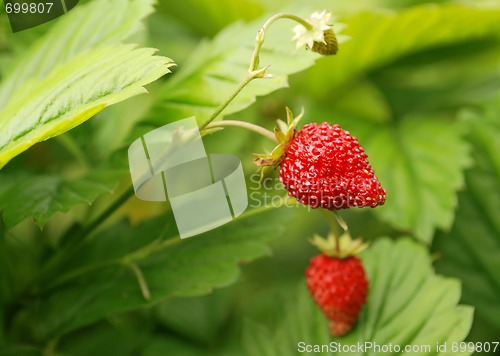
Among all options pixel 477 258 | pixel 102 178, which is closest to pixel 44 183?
pixel 102 178

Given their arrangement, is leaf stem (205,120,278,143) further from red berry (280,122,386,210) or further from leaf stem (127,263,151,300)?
A: leaf stem (127,263,151,300)

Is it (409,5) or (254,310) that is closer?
(254,310)

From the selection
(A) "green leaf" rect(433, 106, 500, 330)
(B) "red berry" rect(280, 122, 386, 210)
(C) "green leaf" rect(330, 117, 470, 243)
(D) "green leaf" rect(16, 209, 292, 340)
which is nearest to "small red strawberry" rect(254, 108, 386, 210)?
(B) "red berry" rect(280, 122, 386, 210)

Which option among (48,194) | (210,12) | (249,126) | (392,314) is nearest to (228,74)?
(249,126)

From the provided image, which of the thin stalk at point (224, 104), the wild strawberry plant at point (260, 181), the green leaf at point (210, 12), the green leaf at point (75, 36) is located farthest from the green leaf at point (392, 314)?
the green leaf at point (210, 12)

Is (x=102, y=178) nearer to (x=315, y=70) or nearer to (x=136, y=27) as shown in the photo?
(x=136, y=27)

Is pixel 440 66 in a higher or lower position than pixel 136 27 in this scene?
lower

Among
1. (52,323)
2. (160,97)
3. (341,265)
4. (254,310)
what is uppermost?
(160,97)
